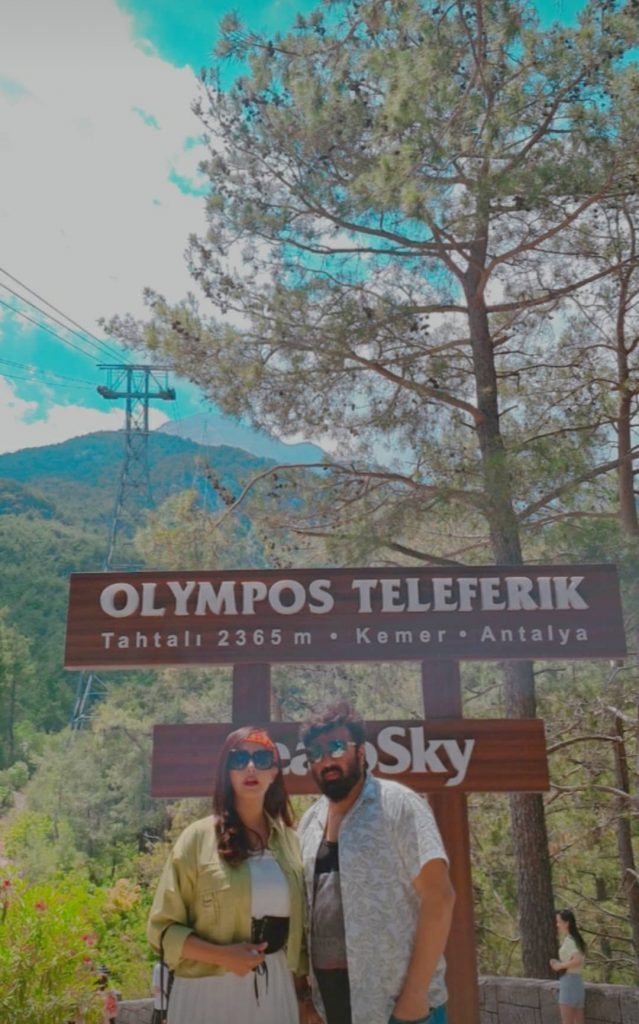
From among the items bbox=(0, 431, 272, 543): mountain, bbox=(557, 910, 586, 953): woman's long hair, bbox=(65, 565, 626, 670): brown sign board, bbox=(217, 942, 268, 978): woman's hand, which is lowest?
bbox=(557, 910, 586, 953): woman's long hair

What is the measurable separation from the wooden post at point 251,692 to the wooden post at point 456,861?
0.83 meters

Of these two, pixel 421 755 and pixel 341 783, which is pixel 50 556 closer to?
pixel 421 755

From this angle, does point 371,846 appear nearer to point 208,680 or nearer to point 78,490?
point 208,680

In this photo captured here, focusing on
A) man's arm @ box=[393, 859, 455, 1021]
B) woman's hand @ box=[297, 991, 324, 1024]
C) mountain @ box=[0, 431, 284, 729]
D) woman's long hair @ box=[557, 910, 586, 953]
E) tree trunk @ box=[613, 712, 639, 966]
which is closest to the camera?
man's arm @ box=[393, 859, 455, 1021]

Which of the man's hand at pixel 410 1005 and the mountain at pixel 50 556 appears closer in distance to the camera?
the man's hand at pixel 410 1005

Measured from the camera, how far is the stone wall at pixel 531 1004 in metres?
4.75

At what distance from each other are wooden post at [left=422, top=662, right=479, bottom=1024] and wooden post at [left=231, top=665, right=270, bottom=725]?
83cm

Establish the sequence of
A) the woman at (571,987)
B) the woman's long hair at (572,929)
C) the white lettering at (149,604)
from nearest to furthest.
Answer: the white lettering at (149,604)
the woman at (571,987)
the woman's long hair at (572,929)

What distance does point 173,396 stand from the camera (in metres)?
22.2

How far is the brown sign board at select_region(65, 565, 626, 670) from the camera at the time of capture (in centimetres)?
449

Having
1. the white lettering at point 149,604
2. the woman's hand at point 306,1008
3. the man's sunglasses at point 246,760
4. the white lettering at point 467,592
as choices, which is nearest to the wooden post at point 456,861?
the white lettering at point 467,592

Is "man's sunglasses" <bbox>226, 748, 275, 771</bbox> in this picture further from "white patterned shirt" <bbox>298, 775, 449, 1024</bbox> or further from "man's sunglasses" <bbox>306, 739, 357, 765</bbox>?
"white patterned shirt" <bbox>298, 775, 449, 1024</bbox>

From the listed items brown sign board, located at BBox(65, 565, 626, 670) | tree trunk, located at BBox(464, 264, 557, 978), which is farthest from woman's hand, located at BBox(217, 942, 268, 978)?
tree trunk, located at BBox(464, 264, 557, 978)

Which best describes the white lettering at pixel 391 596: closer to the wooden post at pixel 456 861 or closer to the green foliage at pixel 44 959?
the wooden post at pixel 456 861
